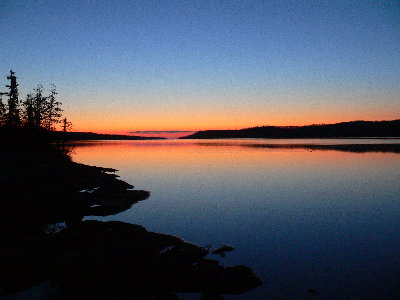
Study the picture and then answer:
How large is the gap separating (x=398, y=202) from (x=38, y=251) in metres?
31.7

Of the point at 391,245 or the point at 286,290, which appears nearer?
the point at 286,290

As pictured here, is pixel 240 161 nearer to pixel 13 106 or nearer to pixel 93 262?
pixel 13 106

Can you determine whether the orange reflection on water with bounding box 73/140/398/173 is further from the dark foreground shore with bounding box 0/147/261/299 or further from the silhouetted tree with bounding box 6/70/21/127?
the dark foreground shore with bounding box 0/147/261/299

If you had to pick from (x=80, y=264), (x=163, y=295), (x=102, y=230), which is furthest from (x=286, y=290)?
(x=102, y=230)

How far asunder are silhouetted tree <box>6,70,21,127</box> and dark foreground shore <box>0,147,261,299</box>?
133ft

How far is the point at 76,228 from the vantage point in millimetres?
16703

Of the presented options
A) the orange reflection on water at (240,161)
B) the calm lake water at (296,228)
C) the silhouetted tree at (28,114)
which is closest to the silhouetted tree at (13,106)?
the silhouetted tree at (28,114)

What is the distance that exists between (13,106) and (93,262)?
5845 centimetres

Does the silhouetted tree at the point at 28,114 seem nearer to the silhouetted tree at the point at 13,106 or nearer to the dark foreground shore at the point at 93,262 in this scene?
the silhouetted tree at the point at 13,106

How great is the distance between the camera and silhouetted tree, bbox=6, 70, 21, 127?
54156 mm

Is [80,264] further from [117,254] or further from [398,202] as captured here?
[398,202]

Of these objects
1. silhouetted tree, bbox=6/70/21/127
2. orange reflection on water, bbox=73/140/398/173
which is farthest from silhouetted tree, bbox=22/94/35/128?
orange reflection on water, bbox=73/140/398/173

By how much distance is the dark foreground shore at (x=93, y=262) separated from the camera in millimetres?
10477

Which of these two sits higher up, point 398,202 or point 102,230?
point 102,230
